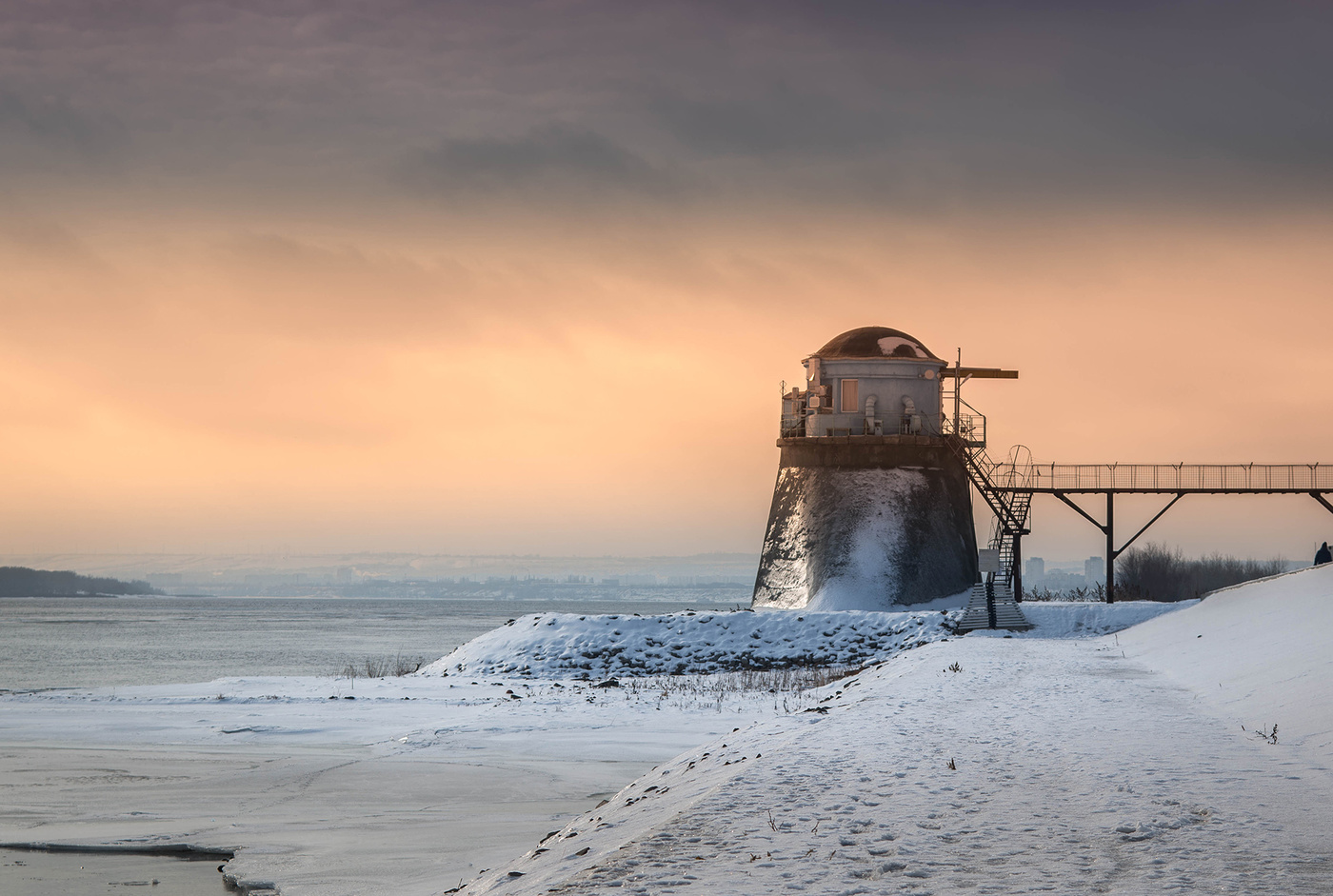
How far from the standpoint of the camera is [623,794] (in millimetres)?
11891

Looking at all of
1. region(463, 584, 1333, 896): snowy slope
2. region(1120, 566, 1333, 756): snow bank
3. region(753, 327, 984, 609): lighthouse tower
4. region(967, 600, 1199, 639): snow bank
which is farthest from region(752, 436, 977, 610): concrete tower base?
region(463, 584, 1333, 896): snowy slope

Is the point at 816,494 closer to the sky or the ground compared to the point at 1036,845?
closer to the sky

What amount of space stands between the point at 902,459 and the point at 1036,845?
37421mm

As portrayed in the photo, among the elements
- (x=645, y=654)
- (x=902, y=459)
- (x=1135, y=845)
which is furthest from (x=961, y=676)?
(x=902, y=459)

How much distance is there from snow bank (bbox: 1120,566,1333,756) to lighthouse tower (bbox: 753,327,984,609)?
12.1m

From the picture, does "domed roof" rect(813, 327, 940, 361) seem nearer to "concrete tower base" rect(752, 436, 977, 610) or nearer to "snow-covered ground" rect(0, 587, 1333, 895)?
"concrete tower base" rect(752, 436, 977, 610)

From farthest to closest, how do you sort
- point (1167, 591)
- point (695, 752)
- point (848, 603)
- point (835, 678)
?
point (1167, 591) < point (848, 603) < point (835, 678) < point (695, 752)

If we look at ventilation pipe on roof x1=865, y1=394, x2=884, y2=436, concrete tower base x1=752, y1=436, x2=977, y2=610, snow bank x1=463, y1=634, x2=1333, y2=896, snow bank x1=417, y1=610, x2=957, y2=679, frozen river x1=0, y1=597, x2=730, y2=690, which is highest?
ventilation pipe on roof x1=865, y1=394, x2=884, y2=436

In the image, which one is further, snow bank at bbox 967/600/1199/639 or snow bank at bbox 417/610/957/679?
snow bank at bbox 967/600/1199/639

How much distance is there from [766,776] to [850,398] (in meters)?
35.8

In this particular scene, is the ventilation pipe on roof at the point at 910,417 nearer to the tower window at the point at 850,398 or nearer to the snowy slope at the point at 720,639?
the tower window at the point at 850,398

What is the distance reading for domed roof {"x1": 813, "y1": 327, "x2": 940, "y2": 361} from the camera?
45.3 metres

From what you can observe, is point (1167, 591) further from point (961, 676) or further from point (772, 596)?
point (961, 676)

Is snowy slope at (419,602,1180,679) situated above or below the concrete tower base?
below
